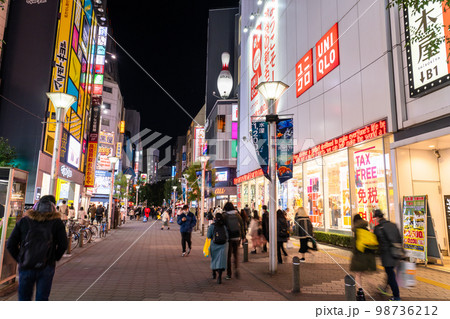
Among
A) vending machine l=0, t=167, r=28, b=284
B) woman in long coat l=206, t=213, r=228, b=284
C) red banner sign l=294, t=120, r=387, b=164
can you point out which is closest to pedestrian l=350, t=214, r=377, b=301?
woman in long coat l=206, t=213, r=228, b=284

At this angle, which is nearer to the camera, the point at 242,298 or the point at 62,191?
the point at 242,298

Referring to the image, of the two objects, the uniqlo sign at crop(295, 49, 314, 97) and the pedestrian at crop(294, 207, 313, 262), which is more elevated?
the uniqlo sign at crop(295, 49, 314, 97)

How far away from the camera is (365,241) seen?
18.5 ft

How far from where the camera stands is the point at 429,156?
35.4ft

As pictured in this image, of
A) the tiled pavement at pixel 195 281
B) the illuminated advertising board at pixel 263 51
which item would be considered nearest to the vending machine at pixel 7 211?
the tiled pavement at pixel 195 281

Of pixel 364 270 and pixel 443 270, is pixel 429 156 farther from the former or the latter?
pixel 364 270

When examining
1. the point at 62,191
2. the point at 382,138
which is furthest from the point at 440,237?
the point at 62,191

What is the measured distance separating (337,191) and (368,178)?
8.82 feet

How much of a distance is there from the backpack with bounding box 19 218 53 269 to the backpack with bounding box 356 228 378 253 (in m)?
4.90

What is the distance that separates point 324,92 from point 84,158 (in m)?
27.6

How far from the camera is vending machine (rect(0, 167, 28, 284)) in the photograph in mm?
6297

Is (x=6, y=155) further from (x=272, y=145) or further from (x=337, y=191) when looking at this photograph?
(x=337, y=191)

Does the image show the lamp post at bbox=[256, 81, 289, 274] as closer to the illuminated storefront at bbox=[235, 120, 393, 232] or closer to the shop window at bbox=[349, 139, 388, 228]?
the illuminated storefront at bbox=[235, 120, 393, 232]

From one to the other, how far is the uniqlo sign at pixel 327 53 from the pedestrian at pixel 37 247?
1339cm
